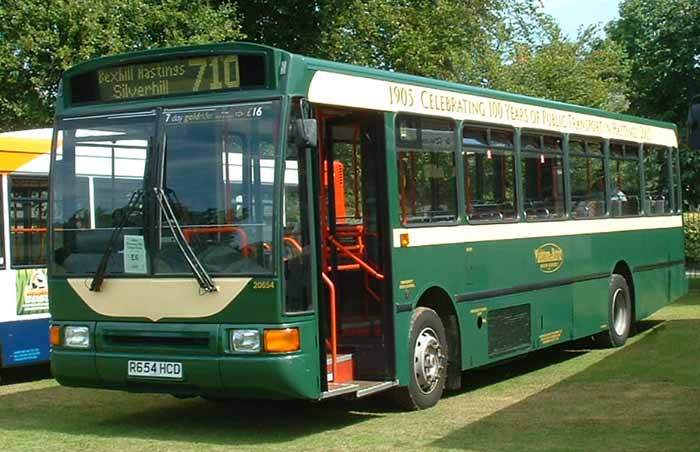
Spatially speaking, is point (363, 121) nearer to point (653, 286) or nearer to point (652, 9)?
point (653, 286)

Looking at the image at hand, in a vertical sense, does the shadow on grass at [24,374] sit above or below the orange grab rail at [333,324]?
below

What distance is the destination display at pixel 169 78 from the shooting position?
945cm

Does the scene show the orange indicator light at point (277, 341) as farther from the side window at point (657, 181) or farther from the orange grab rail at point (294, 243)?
the side window at point (657, 181)

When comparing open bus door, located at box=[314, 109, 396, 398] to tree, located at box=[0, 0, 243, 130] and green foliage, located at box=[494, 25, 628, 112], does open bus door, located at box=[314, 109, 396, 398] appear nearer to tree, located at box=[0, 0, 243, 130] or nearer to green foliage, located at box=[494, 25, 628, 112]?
tree, located at box=[0, 0, 243, 130]

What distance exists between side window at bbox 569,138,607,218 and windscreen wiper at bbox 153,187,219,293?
6.37m

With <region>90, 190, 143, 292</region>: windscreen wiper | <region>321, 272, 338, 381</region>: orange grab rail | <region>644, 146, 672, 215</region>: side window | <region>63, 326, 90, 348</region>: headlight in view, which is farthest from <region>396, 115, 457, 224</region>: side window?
<region>644, 146, 672, 215</region>: side window

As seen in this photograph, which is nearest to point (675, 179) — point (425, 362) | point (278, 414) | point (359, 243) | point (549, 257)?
point (549, 257)

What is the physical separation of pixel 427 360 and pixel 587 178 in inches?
198

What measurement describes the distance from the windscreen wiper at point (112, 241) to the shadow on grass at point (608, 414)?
305 cm

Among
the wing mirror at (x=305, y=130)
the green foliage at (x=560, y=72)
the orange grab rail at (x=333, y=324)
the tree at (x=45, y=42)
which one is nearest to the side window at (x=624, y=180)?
the orange grab rail at (x=333, y=324)

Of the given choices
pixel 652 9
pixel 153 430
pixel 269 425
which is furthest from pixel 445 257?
pixel 652 9

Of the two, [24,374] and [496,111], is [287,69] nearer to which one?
[496,111]

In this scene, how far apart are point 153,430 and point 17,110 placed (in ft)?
36.0

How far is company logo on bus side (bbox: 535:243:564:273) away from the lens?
13.3m
